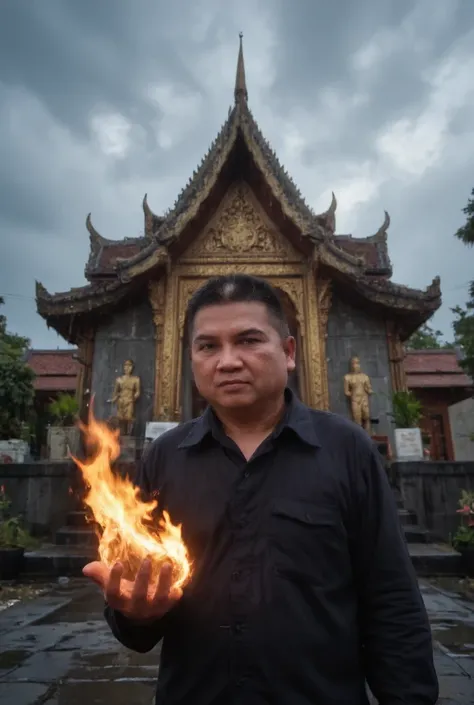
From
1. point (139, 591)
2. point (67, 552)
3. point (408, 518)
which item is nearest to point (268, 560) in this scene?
point (139, 591)

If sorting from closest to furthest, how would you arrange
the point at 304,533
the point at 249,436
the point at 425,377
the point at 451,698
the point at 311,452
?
the point at 304,533
the point at 311,452
the point at 249,436
the point at 451,698
the point at 425,377

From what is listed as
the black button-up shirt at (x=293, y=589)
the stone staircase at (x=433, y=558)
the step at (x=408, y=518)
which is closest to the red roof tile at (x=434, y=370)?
the step at (x=408, y=518)

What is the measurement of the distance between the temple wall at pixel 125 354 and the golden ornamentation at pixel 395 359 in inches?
218

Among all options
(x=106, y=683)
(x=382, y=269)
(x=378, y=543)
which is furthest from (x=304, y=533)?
(x=382, y=269)

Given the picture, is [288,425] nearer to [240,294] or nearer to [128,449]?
[240,294]

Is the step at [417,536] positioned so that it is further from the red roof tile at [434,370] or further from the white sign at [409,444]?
the red roof tile at [434,370]

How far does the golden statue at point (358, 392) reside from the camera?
1056cm

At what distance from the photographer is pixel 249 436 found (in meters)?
1.59

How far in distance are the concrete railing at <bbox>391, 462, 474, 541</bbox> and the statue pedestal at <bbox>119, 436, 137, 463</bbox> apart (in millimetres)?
4906

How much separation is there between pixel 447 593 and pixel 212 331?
17.2ft

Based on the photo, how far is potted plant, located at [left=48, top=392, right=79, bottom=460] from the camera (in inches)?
376

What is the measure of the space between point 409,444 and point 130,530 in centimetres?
878

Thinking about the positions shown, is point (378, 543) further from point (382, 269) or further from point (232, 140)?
point (382, 269)

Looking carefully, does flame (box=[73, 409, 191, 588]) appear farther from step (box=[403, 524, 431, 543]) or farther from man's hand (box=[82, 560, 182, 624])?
step (box=[403, 524, 431, 543])
